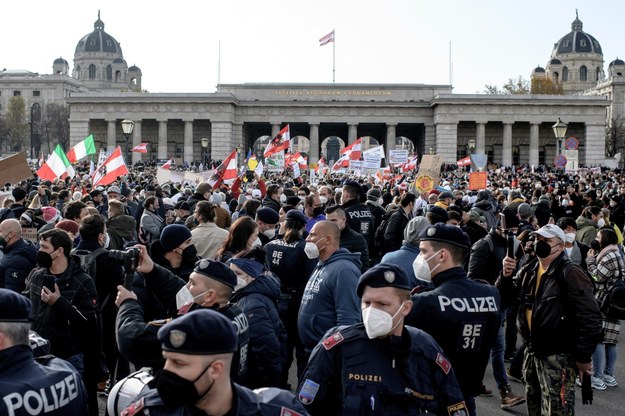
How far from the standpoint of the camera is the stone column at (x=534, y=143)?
2928 inches

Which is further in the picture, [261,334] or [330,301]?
[330,301]

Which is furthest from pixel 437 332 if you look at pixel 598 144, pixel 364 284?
pixel 598 144

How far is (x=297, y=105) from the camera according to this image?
242 feet

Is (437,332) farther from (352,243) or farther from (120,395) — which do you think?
(352,243)

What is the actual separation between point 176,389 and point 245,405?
34 centimetres

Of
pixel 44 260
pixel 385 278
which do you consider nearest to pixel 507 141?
pixel 44 260

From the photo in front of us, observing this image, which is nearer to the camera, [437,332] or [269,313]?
[437,332]

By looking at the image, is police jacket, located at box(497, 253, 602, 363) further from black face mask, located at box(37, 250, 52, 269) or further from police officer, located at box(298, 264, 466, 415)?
black face mask, located at box(37, 250, 52, 269)

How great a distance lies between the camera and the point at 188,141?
7500 centimetres

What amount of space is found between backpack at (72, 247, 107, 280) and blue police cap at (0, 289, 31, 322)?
3.64 metres

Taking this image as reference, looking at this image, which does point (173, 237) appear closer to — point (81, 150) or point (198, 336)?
point (198, 336)

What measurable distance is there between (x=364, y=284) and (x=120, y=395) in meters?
1.39

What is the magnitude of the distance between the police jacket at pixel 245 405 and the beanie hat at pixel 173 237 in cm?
329

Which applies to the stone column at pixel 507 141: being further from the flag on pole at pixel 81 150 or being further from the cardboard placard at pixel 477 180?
the flag on pole at pixel 81 150
